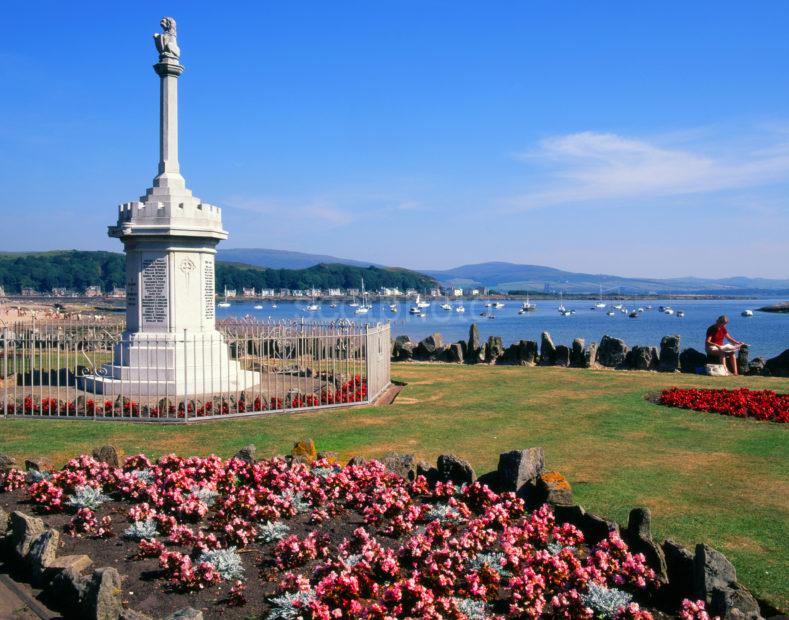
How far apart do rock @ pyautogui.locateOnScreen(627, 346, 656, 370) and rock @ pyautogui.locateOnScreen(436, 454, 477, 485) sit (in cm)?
2086

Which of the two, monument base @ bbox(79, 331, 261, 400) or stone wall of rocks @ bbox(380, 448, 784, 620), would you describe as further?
monument base @ bbox(79, 331, 261, 400)

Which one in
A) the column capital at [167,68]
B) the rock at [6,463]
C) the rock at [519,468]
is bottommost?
the rock at [6,463]

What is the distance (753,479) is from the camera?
398 inches

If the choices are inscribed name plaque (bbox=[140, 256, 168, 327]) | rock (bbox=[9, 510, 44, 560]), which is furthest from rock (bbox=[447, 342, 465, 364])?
rock (bbox=[9, 510, 44, 560])

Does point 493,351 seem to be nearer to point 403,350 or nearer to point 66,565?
point 403,350

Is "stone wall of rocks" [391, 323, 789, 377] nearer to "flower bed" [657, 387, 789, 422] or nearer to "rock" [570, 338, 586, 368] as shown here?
"rock" [570, 338, 586, 368]

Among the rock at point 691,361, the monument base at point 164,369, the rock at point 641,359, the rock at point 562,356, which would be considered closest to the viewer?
the monument base at point 164,369

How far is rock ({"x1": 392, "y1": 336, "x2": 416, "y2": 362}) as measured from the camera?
31.7 meters

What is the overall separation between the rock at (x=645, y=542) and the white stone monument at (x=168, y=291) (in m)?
12.3

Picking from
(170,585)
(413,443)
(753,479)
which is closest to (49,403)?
(413,443)

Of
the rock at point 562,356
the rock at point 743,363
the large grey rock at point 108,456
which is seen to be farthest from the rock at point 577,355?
the large grey rock at point 108,456

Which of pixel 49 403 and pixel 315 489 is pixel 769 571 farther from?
pixel 49 403

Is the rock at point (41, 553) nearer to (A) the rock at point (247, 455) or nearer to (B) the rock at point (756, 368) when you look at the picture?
(A) the rock at point (247, 455)

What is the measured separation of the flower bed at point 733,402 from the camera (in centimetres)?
1541
